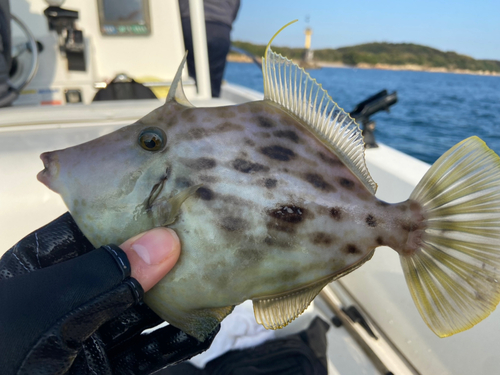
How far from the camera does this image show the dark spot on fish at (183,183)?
3.40ft

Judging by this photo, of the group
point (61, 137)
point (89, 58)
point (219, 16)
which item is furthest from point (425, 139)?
point (61, 137)

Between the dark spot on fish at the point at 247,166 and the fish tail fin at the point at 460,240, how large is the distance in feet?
1.70

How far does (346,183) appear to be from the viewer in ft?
3.67

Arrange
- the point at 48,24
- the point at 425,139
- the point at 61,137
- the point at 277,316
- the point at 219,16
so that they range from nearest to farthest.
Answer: the point at 277,316, the point at 61,137, the point at 48,24, the point at 219,16, the point at 425,139

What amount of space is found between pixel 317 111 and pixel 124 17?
4060mm

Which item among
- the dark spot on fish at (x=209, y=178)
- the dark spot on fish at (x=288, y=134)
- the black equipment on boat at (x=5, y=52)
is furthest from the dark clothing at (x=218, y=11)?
the dark spot on fish at (x=209, y=178)

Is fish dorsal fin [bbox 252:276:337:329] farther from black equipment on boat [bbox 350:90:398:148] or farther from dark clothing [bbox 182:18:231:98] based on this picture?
dark clothing [bbox 182:18:231:98]

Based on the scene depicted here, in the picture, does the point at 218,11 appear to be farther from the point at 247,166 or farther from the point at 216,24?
the point at 247,166

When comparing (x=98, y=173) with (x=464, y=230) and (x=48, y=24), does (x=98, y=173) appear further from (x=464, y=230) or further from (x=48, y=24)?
(x=48, y=24)

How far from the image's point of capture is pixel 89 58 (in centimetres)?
416

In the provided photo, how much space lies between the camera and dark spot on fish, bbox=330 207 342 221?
108cm

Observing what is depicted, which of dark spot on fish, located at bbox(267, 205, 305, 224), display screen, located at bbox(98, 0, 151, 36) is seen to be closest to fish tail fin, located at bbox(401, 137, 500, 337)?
dark spot on fish, located at bbox(267, 205, 305, 224)

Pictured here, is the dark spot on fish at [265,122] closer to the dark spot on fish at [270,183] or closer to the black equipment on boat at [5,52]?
the dark spot on fish at [270,183]

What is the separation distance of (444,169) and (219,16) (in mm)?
4932
